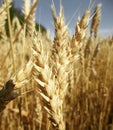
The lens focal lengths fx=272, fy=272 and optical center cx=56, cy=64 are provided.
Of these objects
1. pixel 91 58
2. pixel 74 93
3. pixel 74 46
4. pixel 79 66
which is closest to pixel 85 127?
pixel 74 93

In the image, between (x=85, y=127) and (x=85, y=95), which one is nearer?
(x=85, y=127)

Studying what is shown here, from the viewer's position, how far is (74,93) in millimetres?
1737

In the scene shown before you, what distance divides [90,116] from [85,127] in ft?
0.49

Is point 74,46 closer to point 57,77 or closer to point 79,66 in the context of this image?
point 57,77

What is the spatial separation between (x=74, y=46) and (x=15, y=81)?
0.19m

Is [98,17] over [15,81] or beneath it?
over

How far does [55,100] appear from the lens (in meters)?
0.51

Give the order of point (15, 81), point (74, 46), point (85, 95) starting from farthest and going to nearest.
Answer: point (85, 95)
point (74, 46)
point (15, 81)

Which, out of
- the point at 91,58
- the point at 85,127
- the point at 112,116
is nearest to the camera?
the point at 85,127

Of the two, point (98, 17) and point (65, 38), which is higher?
point (98, 17)

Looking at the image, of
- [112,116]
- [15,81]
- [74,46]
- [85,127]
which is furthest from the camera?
[112,116]

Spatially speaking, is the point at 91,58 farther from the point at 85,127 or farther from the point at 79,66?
the point at 85,127

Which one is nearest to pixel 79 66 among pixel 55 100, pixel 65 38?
pixel 65 38

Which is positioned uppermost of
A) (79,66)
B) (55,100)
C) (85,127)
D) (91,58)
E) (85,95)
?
(91,58)
